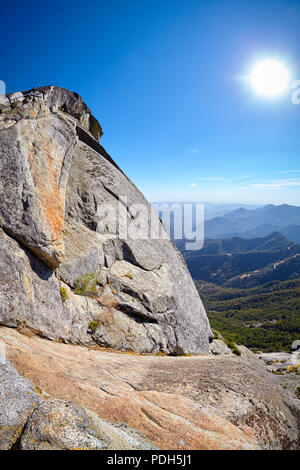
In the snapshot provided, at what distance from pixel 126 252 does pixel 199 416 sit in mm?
13441

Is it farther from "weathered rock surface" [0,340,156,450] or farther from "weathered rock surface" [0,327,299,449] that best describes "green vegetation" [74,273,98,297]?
"weathered rock surface" [0,340,156,450]

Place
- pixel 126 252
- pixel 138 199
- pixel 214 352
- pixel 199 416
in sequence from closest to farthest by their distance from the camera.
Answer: pixel 199 416, pixel 126 252, pixel 214 352, pixel 138 199

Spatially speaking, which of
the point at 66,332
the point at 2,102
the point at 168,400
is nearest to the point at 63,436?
the point at 168,400

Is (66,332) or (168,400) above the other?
(66,332)

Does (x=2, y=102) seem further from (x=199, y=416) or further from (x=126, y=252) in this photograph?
(x=199, y=416)

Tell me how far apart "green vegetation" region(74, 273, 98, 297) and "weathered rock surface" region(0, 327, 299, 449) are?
3.70 metres

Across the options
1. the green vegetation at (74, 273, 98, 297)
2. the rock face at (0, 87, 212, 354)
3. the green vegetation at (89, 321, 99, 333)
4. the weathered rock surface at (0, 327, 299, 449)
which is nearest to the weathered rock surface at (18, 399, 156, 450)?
the weathered rock surface at (0, 327, 299, 449)

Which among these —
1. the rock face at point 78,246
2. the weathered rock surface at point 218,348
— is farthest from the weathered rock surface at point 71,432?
the weathered rock surface at point 218,348

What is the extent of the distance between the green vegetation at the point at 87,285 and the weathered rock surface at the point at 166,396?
146 inches

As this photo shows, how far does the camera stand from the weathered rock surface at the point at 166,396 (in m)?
6.82

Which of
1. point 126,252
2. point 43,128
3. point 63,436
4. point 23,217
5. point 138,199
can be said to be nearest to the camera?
point 63,436

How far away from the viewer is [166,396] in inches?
341

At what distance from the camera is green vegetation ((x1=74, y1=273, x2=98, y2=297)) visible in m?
14.7

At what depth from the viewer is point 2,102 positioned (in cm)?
1523
